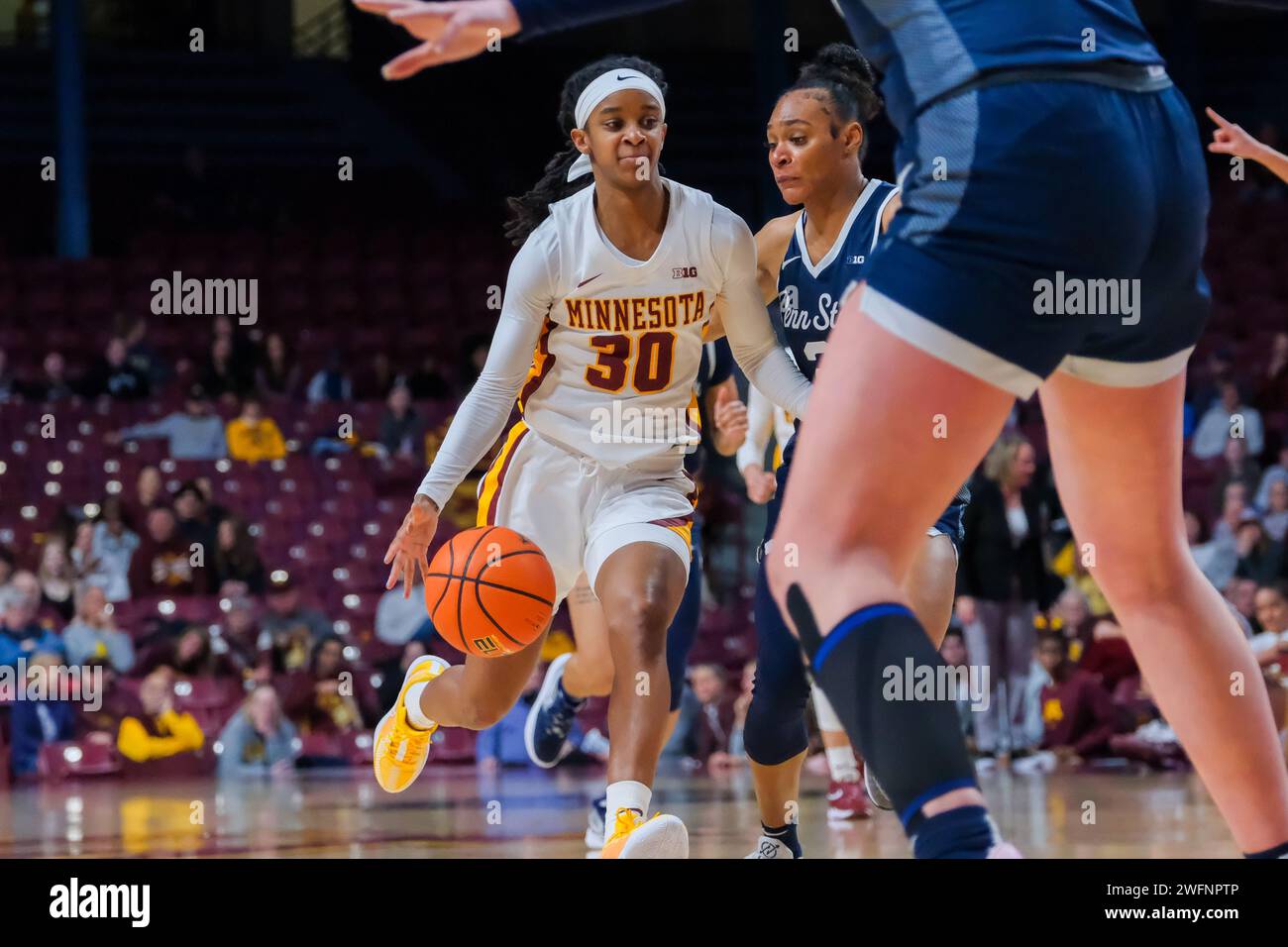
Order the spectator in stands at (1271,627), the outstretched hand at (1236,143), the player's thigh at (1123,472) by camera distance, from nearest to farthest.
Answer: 1. the player's thigh at (1123,472)
2. the outstretched hand at (1236,143)
3. the spectator in stands at (1271,627)

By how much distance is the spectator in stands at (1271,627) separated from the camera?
824 centimetres

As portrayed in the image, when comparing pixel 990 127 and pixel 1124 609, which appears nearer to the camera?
pixel 990 127

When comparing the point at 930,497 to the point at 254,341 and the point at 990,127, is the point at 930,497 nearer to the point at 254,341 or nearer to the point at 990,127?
the point at 990,127

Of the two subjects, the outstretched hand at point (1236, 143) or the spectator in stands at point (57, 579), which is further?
the spectator in stands at point (57, 579)

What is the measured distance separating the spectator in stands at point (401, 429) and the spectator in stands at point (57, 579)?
2.58m

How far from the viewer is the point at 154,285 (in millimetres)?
13750

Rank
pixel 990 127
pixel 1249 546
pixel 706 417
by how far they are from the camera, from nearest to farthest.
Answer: pixel 990 127 < pixel 1249 546 < pixel 706 417

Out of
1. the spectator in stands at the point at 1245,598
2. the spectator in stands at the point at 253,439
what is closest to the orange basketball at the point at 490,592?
the spectator in stands at the point at 1245,598

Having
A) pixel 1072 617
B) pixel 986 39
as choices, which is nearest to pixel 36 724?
pixel 1072 617

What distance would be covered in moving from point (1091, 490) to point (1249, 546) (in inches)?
283

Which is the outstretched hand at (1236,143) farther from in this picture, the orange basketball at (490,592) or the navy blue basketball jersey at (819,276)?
the orange basketball at (490,592)

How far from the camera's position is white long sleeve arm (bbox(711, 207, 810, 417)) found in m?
4.16

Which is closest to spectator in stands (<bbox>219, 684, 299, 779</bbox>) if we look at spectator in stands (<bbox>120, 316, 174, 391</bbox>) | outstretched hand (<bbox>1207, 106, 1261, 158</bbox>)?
spectator in stands (<bbox>120, 316, 174, 391</bbox>)
